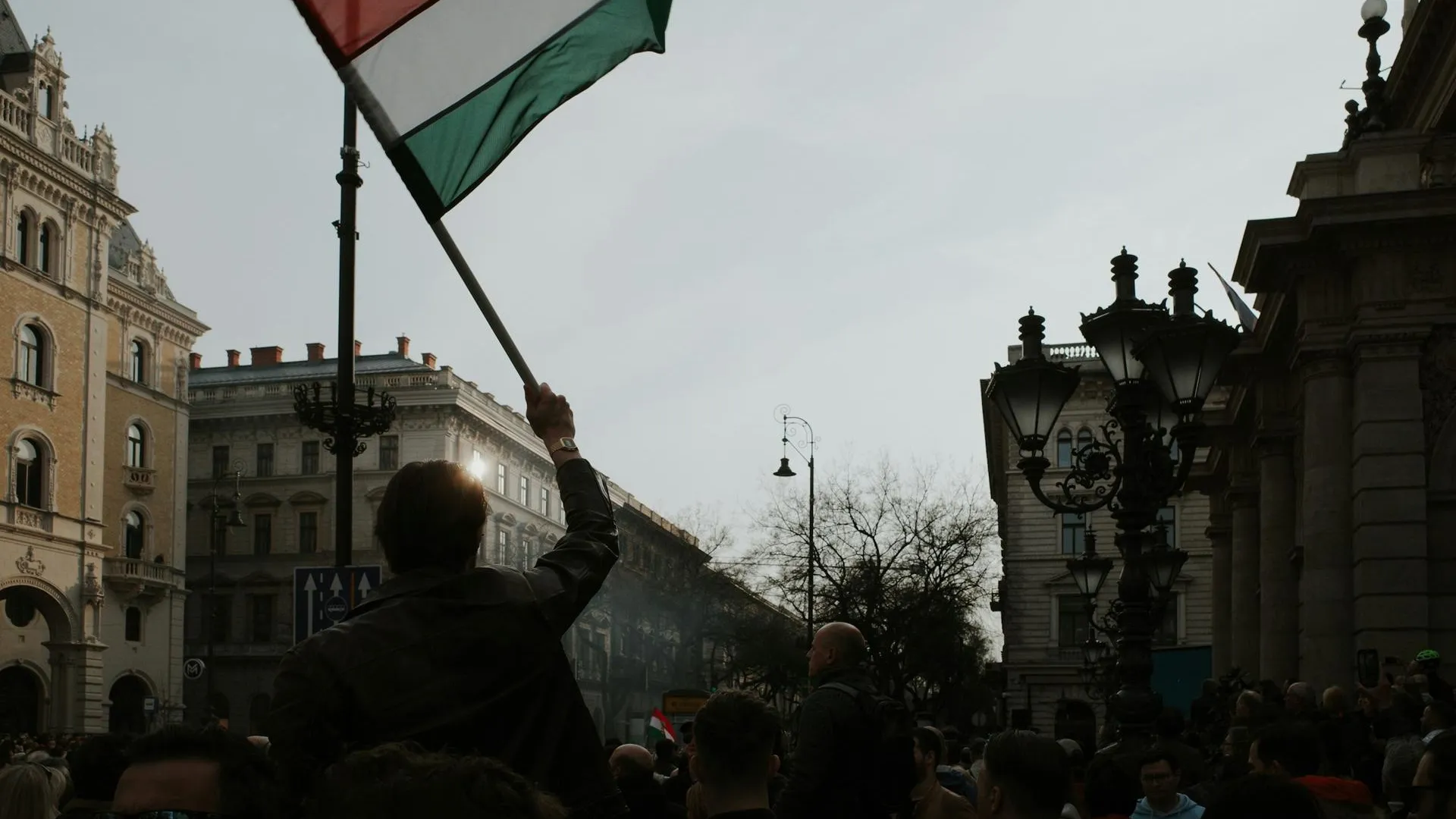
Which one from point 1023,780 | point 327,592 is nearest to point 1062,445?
point 327,592

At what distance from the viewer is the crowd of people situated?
297cm

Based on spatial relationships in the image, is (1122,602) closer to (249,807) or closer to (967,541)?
(249,807)

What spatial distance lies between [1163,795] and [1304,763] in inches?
25.9

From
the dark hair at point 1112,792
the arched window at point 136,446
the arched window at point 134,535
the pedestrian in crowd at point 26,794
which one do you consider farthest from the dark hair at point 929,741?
the arched window at point 136,446

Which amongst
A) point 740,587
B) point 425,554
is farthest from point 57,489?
point 425,554

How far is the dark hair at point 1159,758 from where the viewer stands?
6922 mm

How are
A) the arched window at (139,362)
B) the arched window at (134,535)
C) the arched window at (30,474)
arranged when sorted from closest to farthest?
the arched window at (30,474) < the arched window at (134,535) < the arched window at (139,362)

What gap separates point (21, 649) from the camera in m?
47.5

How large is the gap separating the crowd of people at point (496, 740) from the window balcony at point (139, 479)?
53.0 meters

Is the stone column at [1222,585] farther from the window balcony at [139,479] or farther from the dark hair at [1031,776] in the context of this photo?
the window balcony at [139,479]

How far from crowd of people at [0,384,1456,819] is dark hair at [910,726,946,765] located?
96 centimetres

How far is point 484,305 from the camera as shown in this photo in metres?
4.82

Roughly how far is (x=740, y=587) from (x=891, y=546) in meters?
17.9

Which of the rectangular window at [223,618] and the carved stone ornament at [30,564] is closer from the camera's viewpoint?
the carved stone ornament at [30,564]
